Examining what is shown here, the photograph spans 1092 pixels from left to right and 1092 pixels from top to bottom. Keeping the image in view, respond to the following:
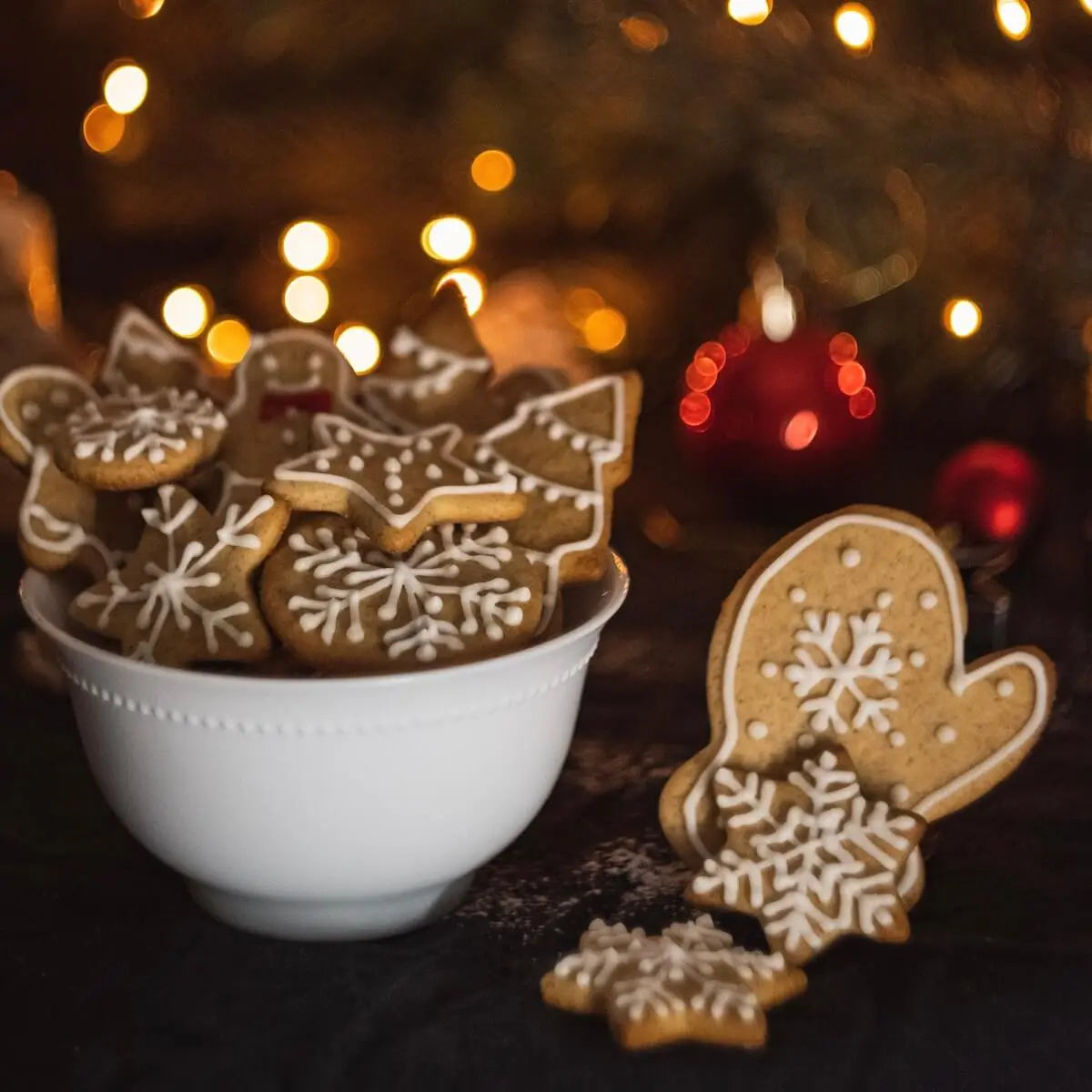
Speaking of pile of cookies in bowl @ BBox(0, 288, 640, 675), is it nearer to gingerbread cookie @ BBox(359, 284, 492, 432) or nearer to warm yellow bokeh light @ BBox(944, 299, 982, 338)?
gingerbread cookie @ BBox(359, 284, 492, 432)

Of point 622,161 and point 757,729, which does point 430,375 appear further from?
point 622,161

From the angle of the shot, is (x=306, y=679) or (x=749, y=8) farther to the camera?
(x=749, y=8)

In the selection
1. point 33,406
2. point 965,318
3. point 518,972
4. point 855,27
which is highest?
point 855,27

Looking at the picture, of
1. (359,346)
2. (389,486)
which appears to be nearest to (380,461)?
(389,486)

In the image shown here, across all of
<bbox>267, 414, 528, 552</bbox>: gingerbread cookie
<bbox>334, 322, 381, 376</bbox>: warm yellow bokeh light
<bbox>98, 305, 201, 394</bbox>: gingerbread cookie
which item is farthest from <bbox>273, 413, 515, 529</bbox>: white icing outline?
<bbox>334, 322, 381, 376</bbox>: warm yellow bokeh light

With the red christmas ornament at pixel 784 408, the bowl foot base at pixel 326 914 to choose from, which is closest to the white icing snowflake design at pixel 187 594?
the bowl foot base at pixel 326 914

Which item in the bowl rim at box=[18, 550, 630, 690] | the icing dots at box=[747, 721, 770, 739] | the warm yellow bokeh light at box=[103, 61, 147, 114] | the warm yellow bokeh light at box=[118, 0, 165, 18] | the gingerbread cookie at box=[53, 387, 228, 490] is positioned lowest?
the icing dots at box=[747, 721, 770, 739]

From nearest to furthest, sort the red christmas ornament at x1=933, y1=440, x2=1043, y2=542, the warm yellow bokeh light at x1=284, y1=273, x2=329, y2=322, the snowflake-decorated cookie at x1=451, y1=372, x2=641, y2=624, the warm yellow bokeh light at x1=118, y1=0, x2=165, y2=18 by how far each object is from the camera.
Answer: the snowflake-decorated cookie at x1=451, y1=372, x2=641, y2=624 < the red christmas ornament at x1=933, y1=440, x2=1043, y2=542 < the warm yellow bokeh light at x1=118, y1=0, x2=165, y2=18 < the warm yellow bokeh light at x1=284, y1=273, x2=329, y2=322
